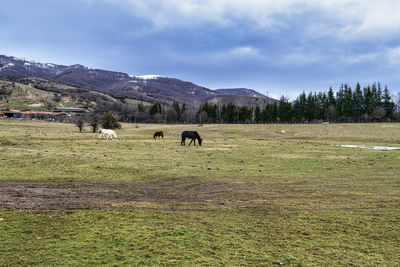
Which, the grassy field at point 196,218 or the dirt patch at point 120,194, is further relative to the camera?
the dirt patch at point 120,194

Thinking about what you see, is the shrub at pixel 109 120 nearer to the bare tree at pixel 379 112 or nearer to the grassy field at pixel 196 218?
the grassy field at pixel 196 218

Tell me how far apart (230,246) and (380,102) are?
151 meters

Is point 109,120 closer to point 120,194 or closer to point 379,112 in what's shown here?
point 120,194

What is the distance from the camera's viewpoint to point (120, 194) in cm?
1252

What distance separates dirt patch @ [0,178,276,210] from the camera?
10492 mm

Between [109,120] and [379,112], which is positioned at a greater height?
[379,112]

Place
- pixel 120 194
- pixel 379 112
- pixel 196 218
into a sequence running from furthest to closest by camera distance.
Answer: pixel 379 112
pixel 120 194
pixel 196 218

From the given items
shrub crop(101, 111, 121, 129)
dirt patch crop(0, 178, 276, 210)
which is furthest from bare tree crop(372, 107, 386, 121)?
dirt patch crop(0, 178, 276, 210)

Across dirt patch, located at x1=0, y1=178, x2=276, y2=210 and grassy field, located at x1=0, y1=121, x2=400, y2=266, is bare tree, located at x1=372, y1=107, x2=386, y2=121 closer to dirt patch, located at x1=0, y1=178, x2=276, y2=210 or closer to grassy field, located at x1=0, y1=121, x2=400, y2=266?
grassy field, located at x1=0, y1=121, x2=400, y2=266

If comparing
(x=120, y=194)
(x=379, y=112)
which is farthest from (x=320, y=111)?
(x=120, y=194)

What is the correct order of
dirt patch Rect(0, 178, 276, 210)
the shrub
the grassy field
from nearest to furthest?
the grassy field, dirt patch Rect(0, 178, 276, 210), the shrub

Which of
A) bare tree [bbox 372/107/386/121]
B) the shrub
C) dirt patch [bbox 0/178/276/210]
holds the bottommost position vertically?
dirt patch [bbox 0/178/276/210]

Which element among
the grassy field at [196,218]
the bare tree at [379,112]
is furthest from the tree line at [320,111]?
the grassy field at [196,218]

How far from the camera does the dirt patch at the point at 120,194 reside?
10492 mm
